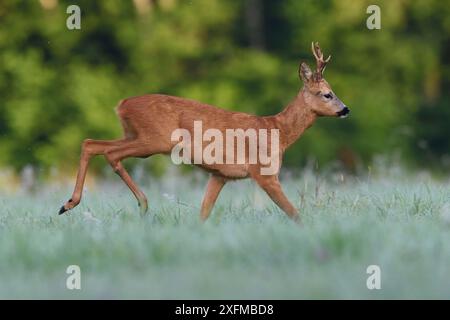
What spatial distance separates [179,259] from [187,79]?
17.7 m

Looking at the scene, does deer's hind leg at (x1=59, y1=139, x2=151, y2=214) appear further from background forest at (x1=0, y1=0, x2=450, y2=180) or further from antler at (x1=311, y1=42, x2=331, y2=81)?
background forest at (x1=0, y1=0, x2=450, y2=180)

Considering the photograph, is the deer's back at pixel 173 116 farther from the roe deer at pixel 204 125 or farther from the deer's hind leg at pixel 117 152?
the deer's hind leg at pixel 117 152

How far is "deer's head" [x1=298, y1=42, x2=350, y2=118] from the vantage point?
301 inches

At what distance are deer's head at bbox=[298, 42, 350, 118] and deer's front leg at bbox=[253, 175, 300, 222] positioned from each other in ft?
2.56

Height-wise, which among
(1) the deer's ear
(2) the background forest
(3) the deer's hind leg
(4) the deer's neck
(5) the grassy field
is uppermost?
(2) the background forest

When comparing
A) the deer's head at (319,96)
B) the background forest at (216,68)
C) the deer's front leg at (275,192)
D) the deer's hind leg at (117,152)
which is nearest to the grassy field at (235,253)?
the deer's front leg at (275,192)

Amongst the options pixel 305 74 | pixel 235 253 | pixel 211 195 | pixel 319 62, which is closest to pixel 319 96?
pixel 305 74

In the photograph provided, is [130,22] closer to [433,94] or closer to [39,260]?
[433,94]

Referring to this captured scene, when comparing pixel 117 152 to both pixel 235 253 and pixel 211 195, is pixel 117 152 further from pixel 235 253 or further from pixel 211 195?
pixel 235 253

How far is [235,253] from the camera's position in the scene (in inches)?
216

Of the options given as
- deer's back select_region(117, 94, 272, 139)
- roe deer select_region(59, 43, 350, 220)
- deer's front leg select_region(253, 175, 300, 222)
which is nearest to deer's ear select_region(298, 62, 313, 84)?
roe deer select_region(59, 43, 350, 220)
